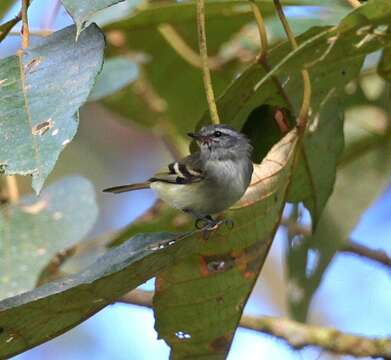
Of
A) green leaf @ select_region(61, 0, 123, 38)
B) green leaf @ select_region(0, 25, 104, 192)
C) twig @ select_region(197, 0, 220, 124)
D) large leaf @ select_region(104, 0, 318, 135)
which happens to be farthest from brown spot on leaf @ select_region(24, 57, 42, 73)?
large leaf @ select_region(104, 0, 318, 135)

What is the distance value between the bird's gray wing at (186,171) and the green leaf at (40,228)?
8.3 inches

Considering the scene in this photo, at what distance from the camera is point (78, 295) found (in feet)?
4.85

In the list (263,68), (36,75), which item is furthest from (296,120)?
(36,75)

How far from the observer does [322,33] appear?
1.75 metres

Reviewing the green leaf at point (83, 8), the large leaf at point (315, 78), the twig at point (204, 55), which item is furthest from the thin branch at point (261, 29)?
the green leaf at point (83, 8)

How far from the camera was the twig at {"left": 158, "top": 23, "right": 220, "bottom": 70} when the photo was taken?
2686mm

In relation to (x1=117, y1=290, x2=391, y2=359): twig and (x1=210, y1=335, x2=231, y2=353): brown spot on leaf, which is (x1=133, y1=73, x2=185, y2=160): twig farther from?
(x1=210, y1=335, x2=231, y2=353): brown spot on leaf

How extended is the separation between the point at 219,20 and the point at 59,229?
2.35 ft

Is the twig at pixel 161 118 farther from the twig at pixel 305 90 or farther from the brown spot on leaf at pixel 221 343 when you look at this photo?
the brown spot on leaf at pixel 221 343

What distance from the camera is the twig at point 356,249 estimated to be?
7.19 ft

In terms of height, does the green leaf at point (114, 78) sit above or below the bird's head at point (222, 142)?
below

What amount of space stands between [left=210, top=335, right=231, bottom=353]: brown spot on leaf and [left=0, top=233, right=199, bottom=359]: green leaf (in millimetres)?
222

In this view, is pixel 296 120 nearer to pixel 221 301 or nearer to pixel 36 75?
pixel 221 301

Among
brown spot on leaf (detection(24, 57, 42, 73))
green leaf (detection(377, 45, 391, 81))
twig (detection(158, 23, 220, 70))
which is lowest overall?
twig (detection(158, 23, 220, 70))
